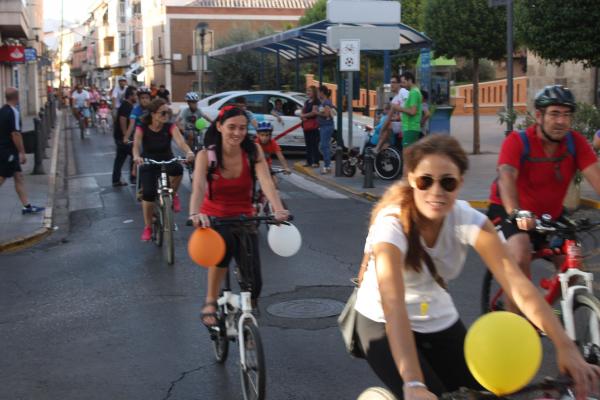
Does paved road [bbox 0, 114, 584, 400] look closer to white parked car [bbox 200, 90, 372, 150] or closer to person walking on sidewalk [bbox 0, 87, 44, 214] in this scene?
person walking on sidewalk [bbox 0, 87, 44, 214]

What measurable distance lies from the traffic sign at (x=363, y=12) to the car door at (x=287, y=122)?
4268 mm

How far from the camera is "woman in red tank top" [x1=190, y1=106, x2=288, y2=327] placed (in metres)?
5.43

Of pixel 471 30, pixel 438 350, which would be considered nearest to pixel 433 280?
pixel 438 350

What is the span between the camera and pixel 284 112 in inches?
867

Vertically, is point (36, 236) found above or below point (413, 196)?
below

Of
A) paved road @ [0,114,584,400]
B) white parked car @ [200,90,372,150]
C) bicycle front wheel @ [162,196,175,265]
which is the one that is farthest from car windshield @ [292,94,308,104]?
bicycle front wheel @ [162,196,175,265]

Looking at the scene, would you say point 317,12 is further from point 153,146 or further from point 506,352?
point 506,352

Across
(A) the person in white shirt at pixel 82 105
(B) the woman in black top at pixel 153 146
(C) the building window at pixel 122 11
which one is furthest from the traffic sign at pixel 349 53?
(C) the building window at pixel 122 11

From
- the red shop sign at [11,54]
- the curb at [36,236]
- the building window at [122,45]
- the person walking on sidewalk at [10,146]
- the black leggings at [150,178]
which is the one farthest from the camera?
the building window at [122,45]

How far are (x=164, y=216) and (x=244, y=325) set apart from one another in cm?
479

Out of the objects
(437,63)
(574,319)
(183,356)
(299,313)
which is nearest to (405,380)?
(574,319)

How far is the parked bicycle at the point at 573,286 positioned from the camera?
4832 millimetres

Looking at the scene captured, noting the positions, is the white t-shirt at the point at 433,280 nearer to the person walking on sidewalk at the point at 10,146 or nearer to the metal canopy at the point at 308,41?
the person walking on sidewalk at the point at 10,146

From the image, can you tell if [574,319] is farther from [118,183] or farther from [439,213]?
[118,183]
